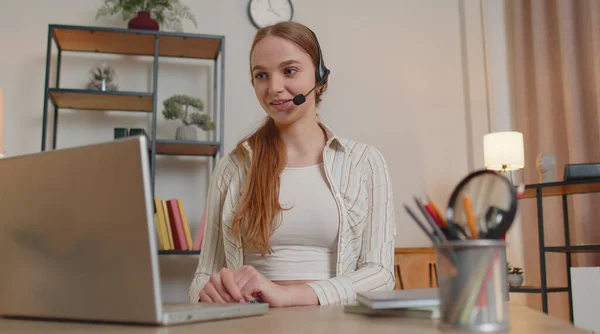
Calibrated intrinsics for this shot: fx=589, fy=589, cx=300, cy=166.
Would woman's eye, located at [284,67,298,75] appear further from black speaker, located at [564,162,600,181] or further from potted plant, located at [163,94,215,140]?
black speaker, located at [564,162,600,181]

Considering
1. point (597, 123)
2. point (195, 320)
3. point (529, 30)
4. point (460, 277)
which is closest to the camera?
point (460, 277)

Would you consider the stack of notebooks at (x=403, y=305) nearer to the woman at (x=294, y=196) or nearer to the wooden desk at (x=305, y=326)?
the wooden desk at (x=305, y=326)

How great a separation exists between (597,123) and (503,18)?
38.6 inches

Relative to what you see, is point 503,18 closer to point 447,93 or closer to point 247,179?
Result: point 447,93

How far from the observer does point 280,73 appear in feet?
4.60

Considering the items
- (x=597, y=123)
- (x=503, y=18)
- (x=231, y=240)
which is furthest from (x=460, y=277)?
(x=503, y=18)

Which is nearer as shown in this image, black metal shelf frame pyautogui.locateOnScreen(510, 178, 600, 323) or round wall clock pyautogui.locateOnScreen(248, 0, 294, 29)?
black metal shelf frame pyautogui.locateOnScreen(510, 178, 600, 323)

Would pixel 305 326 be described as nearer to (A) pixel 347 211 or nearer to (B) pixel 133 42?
(A) pixel 347 211

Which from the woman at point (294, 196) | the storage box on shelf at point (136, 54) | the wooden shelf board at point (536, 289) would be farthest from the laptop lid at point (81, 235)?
the wooden shelf board at point (536, 289)

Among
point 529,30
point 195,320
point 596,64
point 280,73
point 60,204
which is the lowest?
point 195,320

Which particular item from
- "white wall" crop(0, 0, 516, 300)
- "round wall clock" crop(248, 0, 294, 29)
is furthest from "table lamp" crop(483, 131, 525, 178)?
"round wall clock" crop(248, 0, 294, 29)

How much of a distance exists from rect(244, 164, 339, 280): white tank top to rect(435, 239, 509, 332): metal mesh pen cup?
772 mm

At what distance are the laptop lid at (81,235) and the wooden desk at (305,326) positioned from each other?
0.02 meters

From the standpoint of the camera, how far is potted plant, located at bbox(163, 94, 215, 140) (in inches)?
111
